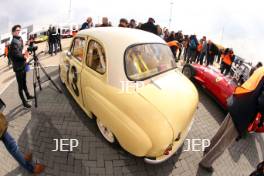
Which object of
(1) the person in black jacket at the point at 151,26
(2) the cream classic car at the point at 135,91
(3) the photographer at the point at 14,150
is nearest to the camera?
(3) the photographer at the point at 14,150

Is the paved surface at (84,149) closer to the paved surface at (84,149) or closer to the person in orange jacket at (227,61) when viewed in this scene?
the paved surface at (84,149)

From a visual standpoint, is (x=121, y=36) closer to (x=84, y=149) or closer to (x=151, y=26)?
(x=84, y=149)

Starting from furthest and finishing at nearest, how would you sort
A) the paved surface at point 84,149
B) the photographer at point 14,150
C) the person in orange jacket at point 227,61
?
the person in orange jacket at point 227,61
the paved surface at point 84,149
the photographer at point 14,150

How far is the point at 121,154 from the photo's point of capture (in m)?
3.71

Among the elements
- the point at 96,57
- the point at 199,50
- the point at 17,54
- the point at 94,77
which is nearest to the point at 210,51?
the point at 199,50

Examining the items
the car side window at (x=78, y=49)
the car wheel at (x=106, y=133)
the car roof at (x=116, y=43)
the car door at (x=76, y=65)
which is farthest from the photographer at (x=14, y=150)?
the car side window at (x=78, y=49)

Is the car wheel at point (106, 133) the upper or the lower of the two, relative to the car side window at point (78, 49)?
lower

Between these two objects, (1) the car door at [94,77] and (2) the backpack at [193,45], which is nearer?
(1) the car door at [94,77]

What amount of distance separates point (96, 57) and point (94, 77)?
1.29ft

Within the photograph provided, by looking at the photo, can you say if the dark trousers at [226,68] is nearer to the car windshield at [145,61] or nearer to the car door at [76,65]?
the car windshield at [145,61]

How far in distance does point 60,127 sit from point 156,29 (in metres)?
4.89

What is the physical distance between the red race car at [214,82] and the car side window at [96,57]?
11.3 ft

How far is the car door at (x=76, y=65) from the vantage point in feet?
13.5

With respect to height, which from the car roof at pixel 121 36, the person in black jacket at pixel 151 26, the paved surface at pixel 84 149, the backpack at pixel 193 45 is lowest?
the paved surface at pixel 84 149
